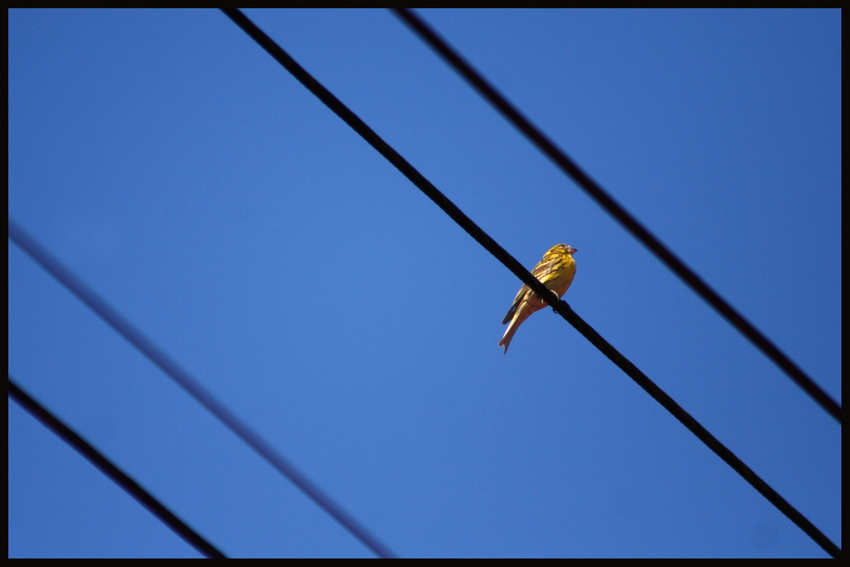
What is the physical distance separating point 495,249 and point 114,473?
2.03 meters

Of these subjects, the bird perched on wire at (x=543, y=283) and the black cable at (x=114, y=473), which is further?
the bird perched on wire at (x=543, y=283)

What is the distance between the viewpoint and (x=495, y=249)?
3357mm

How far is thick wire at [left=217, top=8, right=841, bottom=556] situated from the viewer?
2768 mm

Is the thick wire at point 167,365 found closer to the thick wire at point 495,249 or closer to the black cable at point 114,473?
the black cable at point 114,473

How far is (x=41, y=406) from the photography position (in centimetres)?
246

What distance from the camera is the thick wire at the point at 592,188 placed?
240cm

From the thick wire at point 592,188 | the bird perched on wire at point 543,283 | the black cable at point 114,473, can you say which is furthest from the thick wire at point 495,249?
the bird perched on wire at point 543,283

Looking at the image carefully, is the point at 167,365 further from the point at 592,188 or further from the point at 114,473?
the point at 592,188

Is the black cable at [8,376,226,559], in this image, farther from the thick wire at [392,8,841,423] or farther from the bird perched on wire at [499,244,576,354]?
the bird perched on wire at [499,244,576,354]

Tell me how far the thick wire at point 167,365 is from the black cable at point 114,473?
0.42 meters
